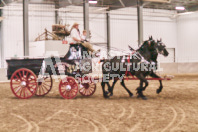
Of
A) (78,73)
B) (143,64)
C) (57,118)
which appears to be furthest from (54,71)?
(57,118)

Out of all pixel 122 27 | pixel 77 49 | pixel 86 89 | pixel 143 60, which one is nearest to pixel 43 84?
pixel 86 89

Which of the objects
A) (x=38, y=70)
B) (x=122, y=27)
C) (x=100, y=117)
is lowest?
(x=100, y=117)

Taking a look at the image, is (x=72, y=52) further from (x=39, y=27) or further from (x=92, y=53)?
(x=39, y=27)

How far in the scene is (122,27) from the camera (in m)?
26.1

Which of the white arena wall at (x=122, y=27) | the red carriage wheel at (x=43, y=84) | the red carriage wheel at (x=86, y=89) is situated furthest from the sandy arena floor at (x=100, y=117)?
the white arena wall at (x=122, y=27)

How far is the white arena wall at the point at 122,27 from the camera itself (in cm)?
2114

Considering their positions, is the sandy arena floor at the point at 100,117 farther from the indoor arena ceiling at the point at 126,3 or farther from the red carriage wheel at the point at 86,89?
the indoor arena ceiling at the point at 126,3

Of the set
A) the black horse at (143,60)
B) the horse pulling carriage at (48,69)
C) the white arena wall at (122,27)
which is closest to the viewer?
the black horse at (143,60)

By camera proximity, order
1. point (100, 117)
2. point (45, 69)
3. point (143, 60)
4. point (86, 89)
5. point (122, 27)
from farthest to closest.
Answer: point (122, 27)
point (86, 89)
point (45, 69)
point (143, 60)
point (100, 117)

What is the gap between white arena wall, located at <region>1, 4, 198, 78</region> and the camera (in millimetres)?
21141

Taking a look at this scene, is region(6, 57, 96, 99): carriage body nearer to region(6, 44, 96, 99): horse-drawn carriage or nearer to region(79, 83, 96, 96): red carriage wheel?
region(6, 44, 96, 99): horse-drawn carriage

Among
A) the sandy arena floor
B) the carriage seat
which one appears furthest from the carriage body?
the sandy arena floor

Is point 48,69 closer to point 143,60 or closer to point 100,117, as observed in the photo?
point 143,60

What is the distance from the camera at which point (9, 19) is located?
20953 mm
